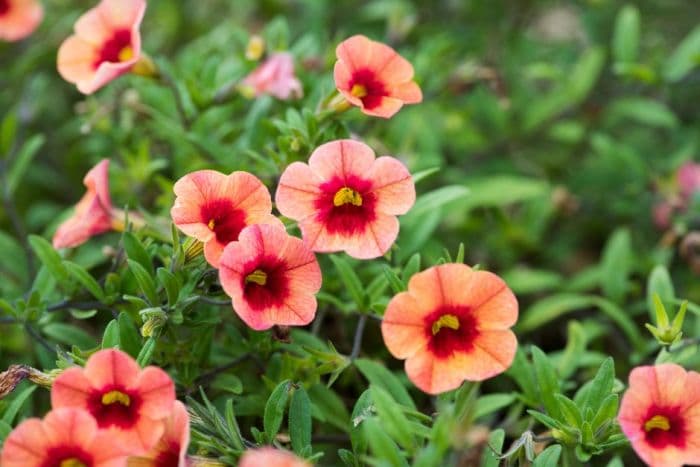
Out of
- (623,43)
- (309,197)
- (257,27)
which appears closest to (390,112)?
(309,197)

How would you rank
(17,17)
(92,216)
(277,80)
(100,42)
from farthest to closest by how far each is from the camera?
(17,17) → (277,80) → (100,42) → (92,216)

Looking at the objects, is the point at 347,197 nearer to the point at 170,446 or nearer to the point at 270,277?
the point at 270,277

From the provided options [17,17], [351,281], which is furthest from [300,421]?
[17,17]

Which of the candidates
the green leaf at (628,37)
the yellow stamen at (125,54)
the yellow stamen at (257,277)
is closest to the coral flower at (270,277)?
the yellow stamen at (257,277)

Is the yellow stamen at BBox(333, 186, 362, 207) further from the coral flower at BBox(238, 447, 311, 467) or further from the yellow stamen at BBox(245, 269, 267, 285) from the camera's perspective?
the coral flower at BBox(238, 447, 311, 467)

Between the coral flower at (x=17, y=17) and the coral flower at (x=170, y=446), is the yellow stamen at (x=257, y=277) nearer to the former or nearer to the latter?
the coral flower at (x=170, y=446)

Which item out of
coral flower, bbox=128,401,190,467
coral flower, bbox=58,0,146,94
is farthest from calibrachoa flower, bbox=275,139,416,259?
coral flower, bbox=58,0,146,94

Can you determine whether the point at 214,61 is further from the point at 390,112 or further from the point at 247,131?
the point at 390,112
